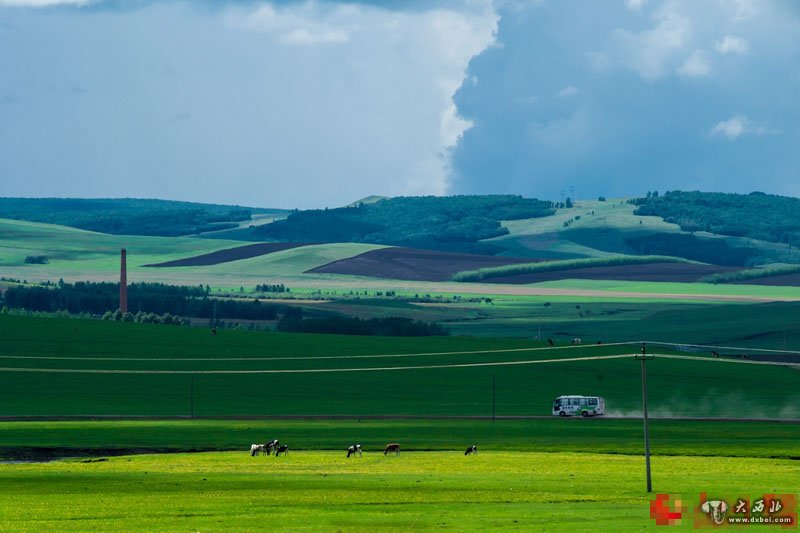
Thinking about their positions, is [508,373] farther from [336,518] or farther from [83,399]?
[336,518]

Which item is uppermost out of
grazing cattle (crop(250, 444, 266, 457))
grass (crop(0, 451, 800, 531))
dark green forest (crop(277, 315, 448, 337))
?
dark green forest (crop(277, 315, 448, 337))

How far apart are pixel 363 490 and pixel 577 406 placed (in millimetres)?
68749

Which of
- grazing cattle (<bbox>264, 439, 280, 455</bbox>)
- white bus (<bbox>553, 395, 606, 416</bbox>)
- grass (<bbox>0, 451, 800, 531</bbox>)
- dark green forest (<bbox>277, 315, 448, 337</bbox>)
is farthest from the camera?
dark green forest (<bbox>277, 315, 448, 337</bbox>)

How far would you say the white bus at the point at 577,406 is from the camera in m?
121

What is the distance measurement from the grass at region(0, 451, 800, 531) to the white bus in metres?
43.9

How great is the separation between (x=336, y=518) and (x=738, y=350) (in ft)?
451

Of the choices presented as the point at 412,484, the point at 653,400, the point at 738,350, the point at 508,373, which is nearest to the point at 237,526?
the point at 412,484

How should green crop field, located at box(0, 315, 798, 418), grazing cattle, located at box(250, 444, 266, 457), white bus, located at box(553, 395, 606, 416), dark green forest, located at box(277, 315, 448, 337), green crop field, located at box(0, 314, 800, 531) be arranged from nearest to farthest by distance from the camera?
green crop field, located at box(0, 314, 800, 531) → grazing cattle, located at box(250, 444, 266, 457) → white bus, located at box(553, 395, 606, 416) → green crop field, located at box(0, 315, 798, 418) → dark green forest, located at box(277, 315, 448, 337)

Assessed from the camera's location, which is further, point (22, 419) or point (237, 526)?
point (22, 419)

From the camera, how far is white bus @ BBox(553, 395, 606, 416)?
4782 inches

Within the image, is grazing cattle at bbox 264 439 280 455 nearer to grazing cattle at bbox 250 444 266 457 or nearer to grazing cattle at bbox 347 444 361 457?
grazing cattle at bbox 250 444 266 457

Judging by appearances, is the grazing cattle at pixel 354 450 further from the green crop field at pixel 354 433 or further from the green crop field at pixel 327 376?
the green crop field at pixel 327 376

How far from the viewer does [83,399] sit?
127 metres

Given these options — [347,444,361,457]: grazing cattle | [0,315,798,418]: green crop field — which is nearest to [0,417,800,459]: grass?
[347,444,361,457]: grazing cattle
